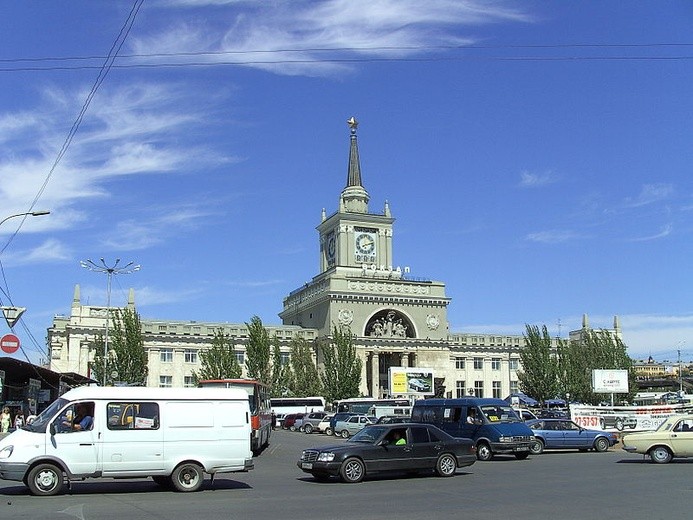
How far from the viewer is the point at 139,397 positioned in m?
16.6

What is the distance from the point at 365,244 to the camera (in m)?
99.4

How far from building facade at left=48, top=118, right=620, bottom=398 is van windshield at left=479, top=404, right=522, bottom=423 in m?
51.1

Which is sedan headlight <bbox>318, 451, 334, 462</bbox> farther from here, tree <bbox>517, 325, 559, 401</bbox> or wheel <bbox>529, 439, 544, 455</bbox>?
tree <bbox>517, 325, 559, 401</bbox>

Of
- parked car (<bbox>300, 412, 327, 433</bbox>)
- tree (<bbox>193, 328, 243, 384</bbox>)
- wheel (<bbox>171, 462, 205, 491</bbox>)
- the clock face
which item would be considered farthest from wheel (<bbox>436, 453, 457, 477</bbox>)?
the clock face

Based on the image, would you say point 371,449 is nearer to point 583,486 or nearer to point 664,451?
point 583,486

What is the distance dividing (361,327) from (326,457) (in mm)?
72931

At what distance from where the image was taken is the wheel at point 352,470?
1841 centimetres

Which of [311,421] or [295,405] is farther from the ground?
[295,405]

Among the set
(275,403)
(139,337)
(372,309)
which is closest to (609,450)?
(275,403)

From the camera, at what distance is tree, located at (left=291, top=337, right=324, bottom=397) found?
81.5 m

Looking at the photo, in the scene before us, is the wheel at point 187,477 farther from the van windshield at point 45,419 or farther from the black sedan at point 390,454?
the black sedan at point 390,454

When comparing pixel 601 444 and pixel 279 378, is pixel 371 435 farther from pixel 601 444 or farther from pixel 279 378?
pixel 279 378

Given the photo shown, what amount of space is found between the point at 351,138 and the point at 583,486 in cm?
9183

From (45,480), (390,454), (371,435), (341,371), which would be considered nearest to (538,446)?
(371,435)
